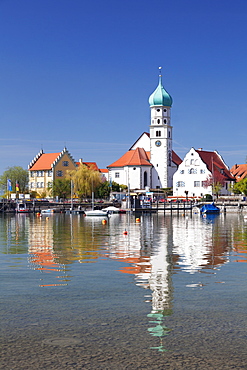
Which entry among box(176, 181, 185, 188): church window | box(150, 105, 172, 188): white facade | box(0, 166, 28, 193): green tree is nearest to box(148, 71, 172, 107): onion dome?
box(150, 105, 172, 188): white facade

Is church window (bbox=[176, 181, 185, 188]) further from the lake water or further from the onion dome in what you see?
the lake water

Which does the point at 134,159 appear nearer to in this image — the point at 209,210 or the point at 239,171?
the point at 239,171

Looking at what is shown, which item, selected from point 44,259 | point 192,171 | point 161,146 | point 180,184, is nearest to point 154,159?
point 161,146

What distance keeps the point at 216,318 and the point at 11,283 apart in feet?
29.6

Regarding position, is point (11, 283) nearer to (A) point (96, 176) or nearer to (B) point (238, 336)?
(B) point (238, 336)

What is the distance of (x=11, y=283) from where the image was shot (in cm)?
2028

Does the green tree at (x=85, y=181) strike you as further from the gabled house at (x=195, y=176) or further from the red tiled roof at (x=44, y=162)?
the gabled house at (x=195, y=176)

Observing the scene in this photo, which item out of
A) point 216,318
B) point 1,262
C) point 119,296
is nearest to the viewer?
point 216,318

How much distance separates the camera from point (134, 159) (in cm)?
16175

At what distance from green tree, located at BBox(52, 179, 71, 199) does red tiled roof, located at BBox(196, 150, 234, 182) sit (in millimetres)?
39689

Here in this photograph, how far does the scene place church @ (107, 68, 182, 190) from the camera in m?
160

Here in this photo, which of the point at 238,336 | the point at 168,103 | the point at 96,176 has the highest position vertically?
the point at 168,103

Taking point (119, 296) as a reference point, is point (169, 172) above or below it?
above

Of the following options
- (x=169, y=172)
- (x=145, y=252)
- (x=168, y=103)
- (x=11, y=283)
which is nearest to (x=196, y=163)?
(x=169, y=172)
